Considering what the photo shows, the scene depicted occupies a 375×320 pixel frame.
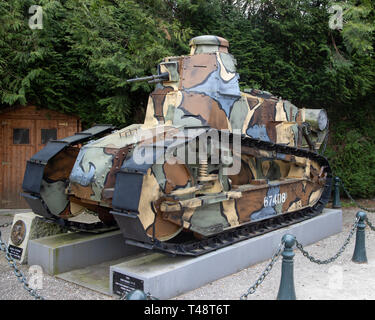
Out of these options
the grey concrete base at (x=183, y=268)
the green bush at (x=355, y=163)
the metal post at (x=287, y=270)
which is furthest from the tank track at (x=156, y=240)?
the green bush at (x=355, y=163)

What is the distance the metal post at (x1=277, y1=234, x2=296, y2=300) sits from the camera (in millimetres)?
4809

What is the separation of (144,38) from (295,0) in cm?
422

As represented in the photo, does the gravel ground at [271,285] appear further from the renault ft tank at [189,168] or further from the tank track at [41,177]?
the tank track at [41,177]

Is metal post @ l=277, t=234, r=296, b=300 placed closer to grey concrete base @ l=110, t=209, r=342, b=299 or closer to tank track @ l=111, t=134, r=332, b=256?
grey concrete base @ l=110, t=209, r=342, b=299

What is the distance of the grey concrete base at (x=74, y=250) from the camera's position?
6445mm

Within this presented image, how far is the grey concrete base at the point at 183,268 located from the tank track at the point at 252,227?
137mm

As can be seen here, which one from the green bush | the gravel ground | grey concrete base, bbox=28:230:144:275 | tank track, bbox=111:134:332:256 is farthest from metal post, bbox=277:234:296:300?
the green bush

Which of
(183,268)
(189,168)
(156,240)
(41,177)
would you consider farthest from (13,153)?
(183,268)

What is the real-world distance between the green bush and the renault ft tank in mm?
4819

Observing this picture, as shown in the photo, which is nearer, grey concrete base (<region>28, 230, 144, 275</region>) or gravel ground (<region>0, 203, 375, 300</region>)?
gravel ground (<region>0, 203, 375, 300</region>)

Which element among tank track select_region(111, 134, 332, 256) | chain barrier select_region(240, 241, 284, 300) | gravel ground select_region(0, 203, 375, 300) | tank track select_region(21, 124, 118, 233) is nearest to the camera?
chain barrier select_region(240, 241, 284, 300)

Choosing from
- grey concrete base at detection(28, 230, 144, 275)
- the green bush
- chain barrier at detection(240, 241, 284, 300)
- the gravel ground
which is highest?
the green bush

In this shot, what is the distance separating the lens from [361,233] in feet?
22.9

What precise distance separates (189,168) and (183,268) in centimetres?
136
